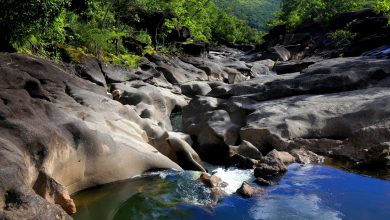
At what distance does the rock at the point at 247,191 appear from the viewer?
10.6 meters

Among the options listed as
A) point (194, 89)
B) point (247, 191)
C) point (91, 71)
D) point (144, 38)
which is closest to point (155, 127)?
point (247, 191)

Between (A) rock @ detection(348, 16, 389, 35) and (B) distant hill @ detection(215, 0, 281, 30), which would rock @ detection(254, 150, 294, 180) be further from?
(B) distant hill @ detection(215, 0, 281, 30)

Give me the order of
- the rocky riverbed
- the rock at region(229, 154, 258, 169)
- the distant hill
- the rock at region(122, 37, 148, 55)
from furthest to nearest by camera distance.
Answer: the distant hill
the rock at region(122, 37, 148, 55)
the rock at region(229, 154, 258, 169)
the rocky riverbed

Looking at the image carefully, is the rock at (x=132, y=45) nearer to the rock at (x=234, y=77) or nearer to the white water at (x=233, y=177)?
the rock at (x=234, y=77)

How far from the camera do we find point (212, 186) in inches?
441

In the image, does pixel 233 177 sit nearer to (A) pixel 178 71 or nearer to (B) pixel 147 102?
(B) pixel 147 102

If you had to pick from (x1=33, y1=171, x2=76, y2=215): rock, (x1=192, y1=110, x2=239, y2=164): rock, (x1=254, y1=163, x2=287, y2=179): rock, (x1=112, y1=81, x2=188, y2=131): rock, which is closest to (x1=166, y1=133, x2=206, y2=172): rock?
(x1=192, y1=110, x2=239, y2=164): rock

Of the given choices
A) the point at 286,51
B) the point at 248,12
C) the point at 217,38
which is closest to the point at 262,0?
the point at 248,12

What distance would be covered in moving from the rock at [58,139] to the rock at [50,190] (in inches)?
2.4

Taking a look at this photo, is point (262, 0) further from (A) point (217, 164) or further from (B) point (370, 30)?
(A) point (217, 164)

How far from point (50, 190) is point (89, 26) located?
69.9 feet

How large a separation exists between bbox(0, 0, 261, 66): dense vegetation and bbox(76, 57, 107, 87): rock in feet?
2.16

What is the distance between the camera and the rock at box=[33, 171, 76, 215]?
821 centimetres

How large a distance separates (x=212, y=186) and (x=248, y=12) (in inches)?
5384
